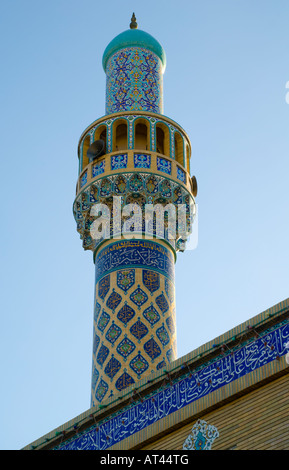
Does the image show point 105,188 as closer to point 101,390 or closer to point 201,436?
point 101,390

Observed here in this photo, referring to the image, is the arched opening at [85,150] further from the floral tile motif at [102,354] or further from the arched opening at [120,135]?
the floral tile motif at [102,354]

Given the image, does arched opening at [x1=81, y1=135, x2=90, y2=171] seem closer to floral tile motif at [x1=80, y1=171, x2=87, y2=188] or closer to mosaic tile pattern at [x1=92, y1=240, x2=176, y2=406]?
floral tile motif at [x1=80, y1=171, x2=87, y2=188]

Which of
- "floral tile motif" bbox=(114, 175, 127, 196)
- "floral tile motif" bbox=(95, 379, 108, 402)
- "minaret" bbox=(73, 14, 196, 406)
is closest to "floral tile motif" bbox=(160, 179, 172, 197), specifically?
"minaret" bbox=(73, 14, 196, 406)

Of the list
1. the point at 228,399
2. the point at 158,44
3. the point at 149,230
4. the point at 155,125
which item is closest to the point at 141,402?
the point at 228,399

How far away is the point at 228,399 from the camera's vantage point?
4934mm

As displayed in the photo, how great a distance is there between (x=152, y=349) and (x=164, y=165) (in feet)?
6.29

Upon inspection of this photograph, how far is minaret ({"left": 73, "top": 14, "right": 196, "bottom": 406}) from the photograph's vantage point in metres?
7.34

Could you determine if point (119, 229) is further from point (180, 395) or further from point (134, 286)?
point (180, 395)

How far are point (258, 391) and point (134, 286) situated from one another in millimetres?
2901

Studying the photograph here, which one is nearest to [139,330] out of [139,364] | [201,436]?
[139,364]

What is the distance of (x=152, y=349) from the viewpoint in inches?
287

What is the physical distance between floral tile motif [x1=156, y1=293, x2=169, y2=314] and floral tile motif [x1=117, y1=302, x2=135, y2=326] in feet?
0.87

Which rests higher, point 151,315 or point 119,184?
point 119,184

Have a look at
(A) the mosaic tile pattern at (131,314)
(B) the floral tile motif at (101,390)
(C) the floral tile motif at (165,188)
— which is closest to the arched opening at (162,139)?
(C) the floral tile motif at (165,188)
